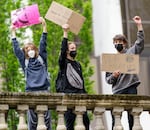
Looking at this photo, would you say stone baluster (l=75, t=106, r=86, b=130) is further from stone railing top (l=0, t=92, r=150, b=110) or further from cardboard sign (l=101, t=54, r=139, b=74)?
cardboard sign (l=101, t=54, r=139, b=74)

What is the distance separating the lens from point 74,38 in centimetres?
2269

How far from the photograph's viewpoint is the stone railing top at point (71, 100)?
1052 centimetres

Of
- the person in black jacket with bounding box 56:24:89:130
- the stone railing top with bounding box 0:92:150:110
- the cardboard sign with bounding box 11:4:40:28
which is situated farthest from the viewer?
the cardboard sign with bounding box 11:4:40:28

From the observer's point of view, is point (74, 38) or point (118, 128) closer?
point (118, 128)

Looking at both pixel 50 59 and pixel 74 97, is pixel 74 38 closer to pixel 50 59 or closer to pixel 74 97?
pixel 50 59

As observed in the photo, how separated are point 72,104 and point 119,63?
1.08 m

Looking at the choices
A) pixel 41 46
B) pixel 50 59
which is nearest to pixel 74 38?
pixel 50 59

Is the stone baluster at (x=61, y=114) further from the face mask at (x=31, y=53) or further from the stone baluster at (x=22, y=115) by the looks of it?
the face mask at (x=31, y=53)

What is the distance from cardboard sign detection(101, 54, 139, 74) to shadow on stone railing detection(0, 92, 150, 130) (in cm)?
52

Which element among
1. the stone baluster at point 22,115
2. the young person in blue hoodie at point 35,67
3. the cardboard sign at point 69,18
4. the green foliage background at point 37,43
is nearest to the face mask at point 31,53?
the young person in blue hoodie at point 35,67

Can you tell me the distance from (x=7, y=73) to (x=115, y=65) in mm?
9569

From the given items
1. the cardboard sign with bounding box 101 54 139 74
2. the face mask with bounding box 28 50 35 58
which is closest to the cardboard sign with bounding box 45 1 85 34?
the face mask with bounding box 28 50 35 58

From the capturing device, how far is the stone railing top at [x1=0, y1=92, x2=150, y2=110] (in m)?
10.5

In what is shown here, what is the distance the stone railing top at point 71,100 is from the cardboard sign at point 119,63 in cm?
52
